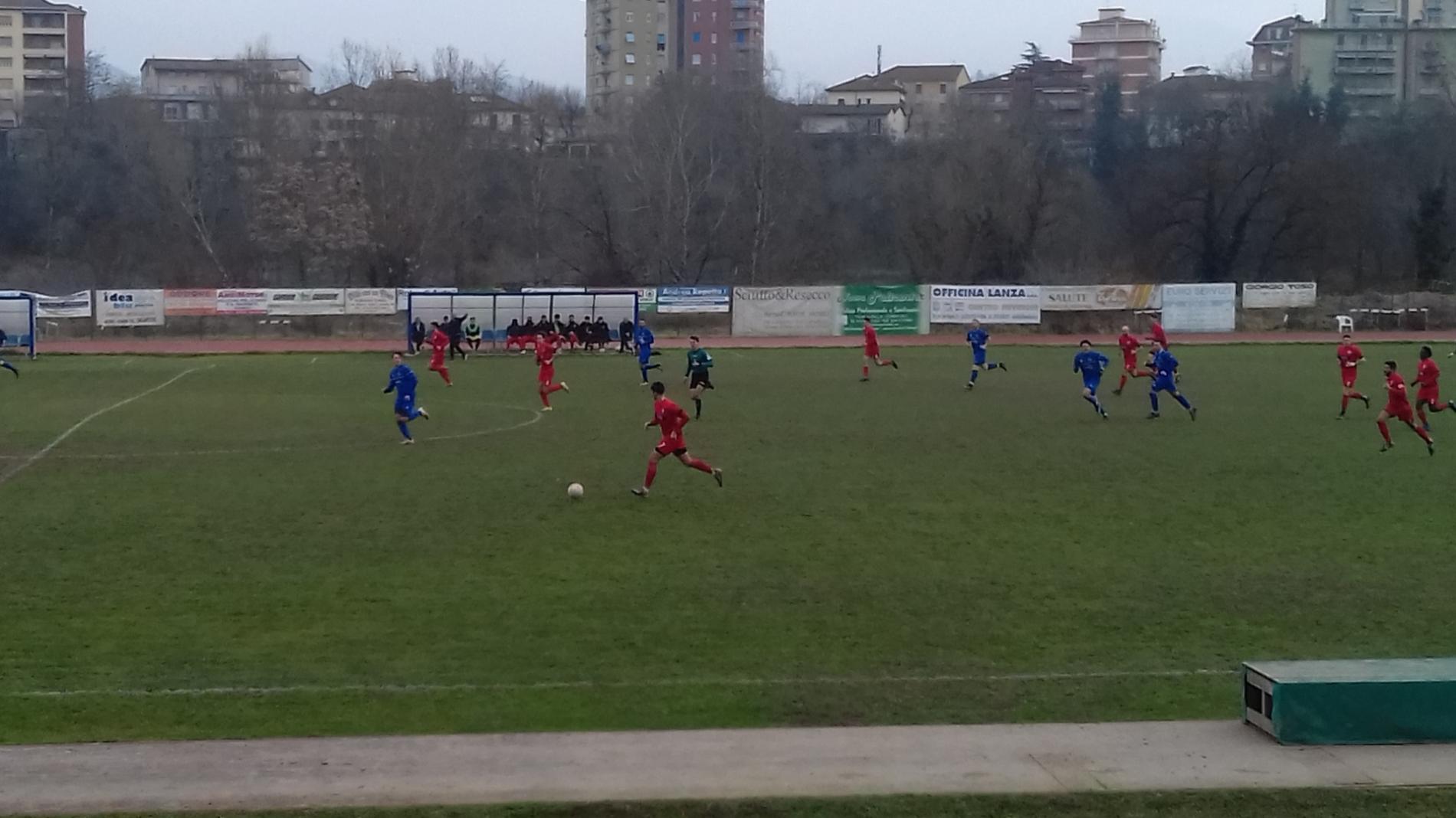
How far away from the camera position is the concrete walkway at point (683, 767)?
26.8 feet

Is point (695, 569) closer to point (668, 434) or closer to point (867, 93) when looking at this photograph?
point (668, 434)

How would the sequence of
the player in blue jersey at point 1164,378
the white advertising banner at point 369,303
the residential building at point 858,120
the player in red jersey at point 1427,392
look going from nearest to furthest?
the player in red jersey at point 1427,392 → the player in blue jersey at point 1164,378 → the white advertising banner at point 369,303 → the residential building at point 858,120

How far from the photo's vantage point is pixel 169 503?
19.1 meters

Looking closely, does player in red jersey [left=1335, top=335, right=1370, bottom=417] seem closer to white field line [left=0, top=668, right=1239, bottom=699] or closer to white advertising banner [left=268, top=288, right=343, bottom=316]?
white field line [left=0, top=668, right=1239, bottom=699]

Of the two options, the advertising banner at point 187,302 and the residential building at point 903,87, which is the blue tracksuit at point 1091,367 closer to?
the advertising banner at point 187,302

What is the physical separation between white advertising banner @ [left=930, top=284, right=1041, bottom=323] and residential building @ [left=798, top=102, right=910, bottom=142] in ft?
118

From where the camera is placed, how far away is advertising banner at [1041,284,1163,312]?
5997 cm

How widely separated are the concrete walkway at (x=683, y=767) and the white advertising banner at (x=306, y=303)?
5004 cm

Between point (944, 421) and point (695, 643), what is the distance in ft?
55.0

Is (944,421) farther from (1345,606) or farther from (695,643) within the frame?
(695,643)

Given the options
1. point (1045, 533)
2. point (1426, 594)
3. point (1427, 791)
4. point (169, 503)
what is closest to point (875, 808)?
point (1427, 791)

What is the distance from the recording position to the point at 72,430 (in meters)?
26.9

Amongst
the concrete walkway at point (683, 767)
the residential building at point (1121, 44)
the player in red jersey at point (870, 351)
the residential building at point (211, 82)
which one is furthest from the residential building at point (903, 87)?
the concrete walkway at point (683, 767)

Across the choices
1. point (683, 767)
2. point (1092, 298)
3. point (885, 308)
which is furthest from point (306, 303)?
point (683, 767)
